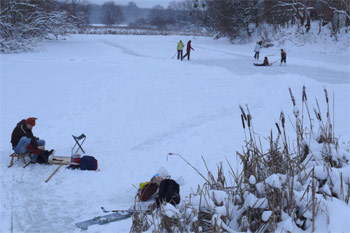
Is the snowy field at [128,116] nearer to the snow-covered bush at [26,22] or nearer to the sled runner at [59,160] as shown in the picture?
the sled runner at [59,160]

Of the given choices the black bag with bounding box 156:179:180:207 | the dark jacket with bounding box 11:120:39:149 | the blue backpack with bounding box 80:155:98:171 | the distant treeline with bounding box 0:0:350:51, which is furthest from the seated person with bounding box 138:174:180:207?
the distant treeline with bounding box 0:0:350:51

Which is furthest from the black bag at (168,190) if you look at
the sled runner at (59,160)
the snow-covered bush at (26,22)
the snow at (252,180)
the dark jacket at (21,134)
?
the snow-covered bush at (26,22)

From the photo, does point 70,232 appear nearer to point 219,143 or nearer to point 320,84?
point 219,143

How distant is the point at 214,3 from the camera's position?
36.9 m

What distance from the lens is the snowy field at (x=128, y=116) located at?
6.11 metres

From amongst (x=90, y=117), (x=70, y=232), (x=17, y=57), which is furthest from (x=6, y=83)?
(x=70, y=232)

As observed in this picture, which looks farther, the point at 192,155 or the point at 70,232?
the point at 192,155

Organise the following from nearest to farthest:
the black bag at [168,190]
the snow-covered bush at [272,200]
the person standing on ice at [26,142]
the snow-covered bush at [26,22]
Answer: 1. the snow-covered bush at [272,200]
2. the black bag at [168,190]
3. the person standing on ice at [26,142]
4. the snow-covered bush at [26,22]

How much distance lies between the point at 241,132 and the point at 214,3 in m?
29.4

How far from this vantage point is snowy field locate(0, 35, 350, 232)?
240 inches

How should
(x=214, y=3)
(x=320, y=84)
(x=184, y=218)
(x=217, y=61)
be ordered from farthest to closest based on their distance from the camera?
(x=214, y=3), (x=217, y=61), (x=320, y=84), (x=184, y=218)

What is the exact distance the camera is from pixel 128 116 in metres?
11.5

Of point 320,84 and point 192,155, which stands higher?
point 320,84

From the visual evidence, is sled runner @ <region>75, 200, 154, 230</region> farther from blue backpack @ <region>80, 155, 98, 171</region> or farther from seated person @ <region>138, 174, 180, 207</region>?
blue backpack @ <region>80, 155, 98, 171</region>
